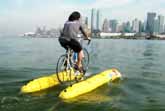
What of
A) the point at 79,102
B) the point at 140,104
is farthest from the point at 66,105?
the point at 140,104

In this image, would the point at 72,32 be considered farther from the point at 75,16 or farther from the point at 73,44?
the point at 75,16

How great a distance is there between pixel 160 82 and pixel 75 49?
211 inches

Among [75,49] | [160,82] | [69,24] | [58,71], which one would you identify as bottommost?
[160,82]

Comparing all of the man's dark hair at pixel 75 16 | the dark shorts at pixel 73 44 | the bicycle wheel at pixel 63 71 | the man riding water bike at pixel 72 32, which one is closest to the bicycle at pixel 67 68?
the bicycle wheel at pixel 63 71

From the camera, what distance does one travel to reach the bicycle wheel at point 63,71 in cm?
1304

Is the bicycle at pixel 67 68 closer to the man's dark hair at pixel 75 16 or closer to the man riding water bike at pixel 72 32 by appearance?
the man riding water bike at pixel 72 32

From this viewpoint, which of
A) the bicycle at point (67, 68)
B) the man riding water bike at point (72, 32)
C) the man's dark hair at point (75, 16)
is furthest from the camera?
the bicycle at point (67, 68)

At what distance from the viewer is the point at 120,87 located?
13.6 metres

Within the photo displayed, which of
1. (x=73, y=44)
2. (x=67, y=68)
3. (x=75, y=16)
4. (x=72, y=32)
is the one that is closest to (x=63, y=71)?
(x=67, y=68)

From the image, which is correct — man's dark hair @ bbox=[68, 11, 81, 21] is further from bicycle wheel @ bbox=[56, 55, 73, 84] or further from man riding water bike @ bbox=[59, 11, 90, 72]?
bicycle wheel @ bbox=[56, 55, 73, 84]

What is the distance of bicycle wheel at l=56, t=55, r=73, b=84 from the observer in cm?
1304

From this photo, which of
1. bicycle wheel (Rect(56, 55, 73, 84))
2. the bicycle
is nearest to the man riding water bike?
the bicycle

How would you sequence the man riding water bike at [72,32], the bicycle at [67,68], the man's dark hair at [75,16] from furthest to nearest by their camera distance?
the bicycle at [67,68] → the man's dark hair at [75,16] → the man riding water bike at [72,32]

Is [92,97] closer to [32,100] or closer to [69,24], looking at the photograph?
[32,100]
